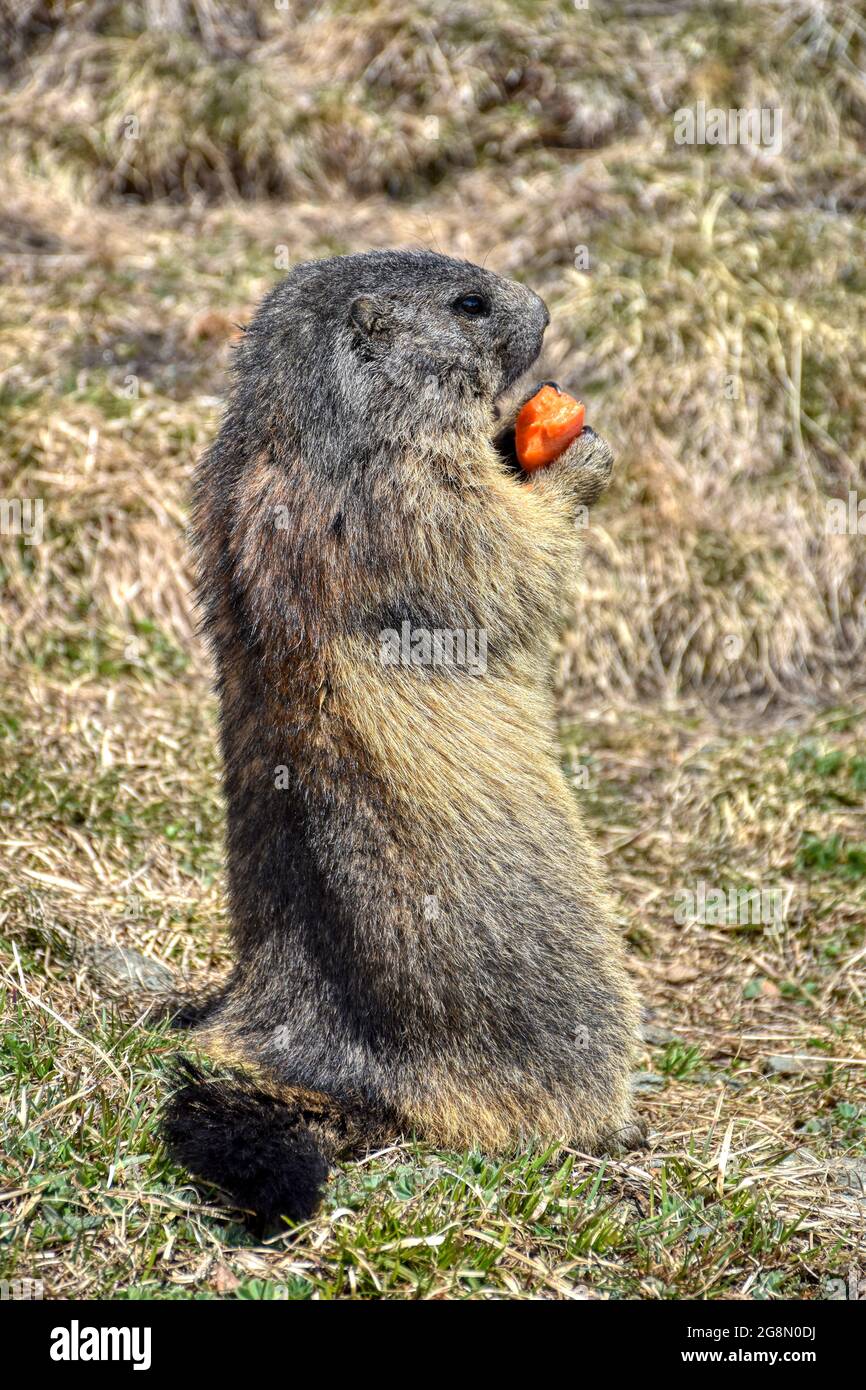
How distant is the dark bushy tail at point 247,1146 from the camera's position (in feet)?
11.2

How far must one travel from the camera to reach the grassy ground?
3.62 m

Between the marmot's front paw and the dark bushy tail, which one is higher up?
the marmot's front paw

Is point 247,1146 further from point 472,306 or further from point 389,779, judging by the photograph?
point 472,306

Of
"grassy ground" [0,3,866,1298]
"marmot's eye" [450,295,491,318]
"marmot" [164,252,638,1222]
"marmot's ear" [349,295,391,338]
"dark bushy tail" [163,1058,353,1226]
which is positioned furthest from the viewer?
"marmot's eye" [450,295,491,318]

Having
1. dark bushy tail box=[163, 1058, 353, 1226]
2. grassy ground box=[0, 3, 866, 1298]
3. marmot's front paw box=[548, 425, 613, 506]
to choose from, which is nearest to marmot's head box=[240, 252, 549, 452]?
marmot's front paw box=[548, 425, 613, 506]

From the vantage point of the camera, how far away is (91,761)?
6301mm

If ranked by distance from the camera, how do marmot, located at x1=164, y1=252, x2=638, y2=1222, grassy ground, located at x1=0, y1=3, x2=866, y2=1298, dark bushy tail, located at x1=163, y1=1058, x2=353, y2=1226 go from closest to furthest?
dark bushy tail, located at x1=163, y1=1058, x2=353, y2=1226 → grassy ground, located at x1=0, y1=3, x2=866, y2=1298 → marmot, located at x1=164, y1=252, x2=638, y2=1222

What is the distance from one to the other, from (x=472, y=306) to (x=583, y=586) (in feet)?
11.2

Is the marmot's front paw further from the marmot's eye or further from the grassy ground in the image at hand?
the grassy ground

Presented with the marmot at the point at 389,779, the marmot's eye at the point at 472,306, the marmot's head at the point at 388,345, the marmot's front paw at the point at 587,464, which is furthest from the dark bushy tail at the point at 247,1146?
the marmot's eye at the point at 472,306

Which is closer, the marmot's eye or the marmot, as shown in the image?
the marmot

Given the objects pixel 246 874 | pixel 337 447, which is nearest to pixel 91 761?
pixel 246 874

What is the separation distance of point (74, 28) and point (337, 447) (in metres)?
8.37

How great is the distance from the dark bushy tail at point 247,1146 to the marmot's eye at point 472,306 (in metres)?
2.60
